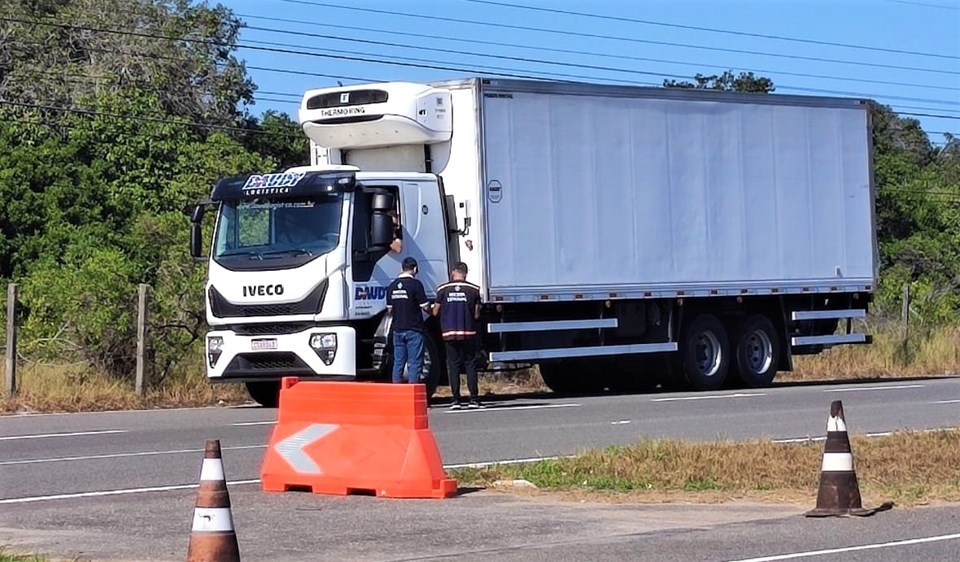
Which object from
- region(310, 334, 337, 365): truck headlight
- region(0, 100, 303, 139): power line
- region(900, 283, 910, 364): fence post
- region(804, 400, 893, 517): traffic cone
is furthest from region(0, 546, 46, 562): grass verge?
region(0, 100, 303, 139): power line

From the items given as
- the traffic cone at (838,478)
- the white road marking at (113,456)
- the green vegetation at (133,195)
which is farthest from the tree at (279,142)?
the traffic cone at (838,478)

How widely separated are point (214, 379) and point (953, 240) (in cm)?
3493

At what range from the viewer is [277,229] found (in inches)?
819

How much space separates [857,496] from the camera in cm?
1080

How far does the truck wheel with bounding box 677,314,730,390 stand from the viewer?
2486 centimetres

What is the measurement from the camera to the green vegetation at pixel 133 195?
23938 mm

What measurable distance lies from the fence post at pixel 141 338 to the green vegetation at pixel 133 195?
0.92ft

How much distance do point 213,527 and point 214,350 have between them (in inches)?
497

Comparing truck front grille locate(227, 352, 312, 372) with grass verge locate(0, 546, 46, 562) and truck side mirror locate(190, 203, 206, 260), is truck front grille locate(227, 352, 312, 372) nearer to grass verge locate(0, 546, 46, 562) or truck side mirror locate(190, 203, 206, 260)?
truck side mirror locate(190, 203, 206, 260)

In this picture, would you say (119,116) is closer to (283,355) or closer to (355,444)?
(283,355)

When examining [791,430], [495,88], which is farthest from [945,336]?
[791,430]

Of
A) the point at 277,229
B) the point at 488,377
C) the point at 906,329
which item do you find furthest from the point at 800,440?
the point at 906,329

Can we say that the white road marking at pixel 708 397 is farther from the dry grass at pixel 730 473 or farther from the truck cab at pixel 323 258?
the dry grass at pixel 730 473

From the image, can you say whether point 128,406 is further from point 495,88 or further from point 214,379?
point 495,88
